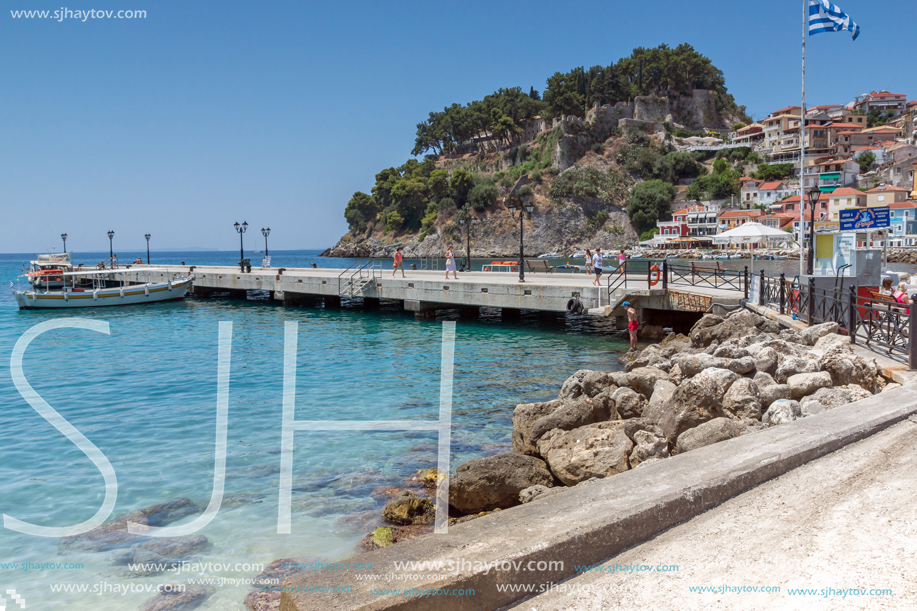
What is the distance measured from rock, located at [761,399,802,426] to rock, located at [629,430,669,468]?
1366 mm

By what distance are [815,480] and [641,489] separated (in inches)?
59.3

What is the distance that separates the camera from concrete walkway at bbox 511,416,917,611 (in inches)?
128

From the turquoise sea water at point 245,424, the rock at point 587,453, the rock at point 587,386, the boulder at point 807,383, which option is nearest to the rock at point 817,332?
the boulder at point 807,383

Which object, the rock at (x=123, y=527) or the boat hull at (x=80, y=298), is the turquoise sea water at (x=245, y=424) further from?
the boat hull at (x=80, y=298)

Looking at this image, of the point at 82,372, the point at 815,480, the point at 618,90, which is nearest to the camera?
the point at 815,480

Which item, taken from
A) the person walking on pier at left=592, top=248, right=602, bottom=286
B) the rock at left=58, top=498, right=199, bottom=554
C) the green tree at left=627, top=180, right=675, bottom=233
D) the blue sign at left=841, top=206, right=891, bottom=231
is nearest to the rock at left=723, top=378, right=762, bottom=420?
the rock at left=58, top=498, right=199, bottom=554

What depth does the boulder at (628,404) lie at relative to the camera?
9.20m

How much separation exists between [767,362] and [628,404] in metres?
2.43

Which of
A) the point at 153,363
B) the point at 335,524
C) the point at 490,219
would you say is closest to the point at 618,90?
the point at 490,219

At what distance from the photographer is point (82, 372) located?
55.6ft

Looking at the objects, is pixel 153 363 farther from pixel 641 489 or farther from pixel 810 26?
pixel 810 26

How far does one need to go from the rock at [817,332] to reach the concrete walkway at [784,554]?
7657 mm

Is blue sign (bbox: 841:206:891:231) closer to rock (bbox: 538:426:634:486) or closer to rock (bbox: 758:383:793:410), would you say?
rock (bbox: 758:383:793:410)

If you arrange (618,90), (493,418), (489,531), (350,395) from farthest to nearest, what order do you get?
(618,90) < (350,395) < (493,418) < (489,531)
